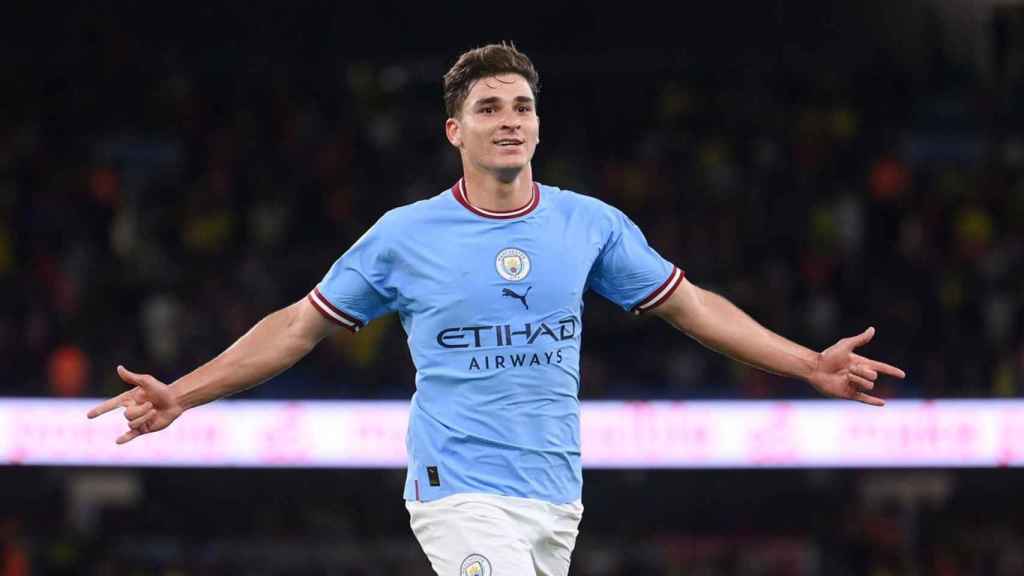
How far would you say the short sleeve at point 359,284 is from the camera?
16.3 ft

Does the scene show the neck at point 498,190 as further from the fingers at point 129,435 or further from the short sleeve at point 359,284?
the fingers at point 129,435

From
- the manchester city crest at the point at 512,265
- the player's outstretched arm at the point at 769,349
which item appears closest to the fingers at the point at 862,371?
the player's outstretched arm at the point at 769,349

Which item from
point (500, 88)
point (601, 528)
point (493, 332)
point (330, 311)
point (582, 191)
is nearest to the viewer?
point (493, 332)

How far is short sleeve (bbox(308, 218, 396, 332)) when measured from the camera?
4.96m

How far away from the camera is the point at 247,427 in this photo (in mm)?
13766

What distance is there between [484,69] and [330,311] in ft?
2.98

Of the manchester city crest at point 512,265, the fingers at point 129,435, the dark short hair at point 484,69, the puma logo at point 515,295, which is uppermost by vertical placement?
the dark short hair at point 484,69

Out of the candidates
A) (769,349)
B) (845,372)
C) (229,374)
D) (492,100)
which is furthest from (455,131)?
(845,372)

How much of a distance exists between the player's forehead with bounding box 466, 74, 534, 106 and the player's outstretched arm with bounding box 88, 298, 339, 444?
2.81 feet

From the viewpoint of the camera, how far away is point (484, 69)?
4930 mm

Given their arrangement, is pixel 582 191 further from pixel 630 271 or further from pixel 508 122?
pixel 508 122

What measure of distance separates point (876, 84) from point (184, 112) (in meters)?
7.89

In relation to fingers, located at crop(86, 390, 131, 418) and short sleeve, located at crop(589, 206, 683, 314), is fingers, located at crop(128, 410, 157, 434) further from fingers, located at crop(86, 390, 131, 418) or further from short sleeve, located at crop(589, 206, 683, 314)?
short sleeve, located at crop(589, 206, 683, 314)

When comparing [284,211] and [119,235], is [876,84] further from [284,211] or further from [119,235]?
[119,235]
